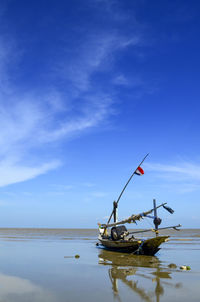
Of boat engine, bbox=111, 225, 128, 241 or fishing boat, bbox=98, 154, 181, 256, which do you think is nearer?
fishing boat, bbox=98, 154, 181, 256

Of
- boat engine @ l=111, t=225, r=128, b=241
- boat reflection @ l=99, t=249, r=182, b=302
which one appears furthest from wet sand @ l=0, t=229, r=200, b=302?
boat engine @ l=111, t=225, r=128, b=241

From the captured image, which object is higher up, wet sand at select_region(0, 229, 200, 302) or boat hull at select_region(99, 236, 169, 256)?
boat hull at select_region(99, 236, 169, 256)

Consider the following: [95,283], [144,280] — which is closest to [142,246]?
[144,280]

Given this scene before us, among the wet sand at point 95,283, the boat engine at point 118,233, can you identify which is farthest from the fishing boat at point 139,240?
the wet sand at point 95,283

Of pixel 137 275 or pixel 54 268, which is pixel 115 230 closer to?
pixel 54 268

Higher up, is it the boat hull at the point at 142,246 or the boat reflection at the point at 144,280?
the boat hull at the point at 142,246

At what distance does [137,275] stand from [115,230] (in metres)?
14.6

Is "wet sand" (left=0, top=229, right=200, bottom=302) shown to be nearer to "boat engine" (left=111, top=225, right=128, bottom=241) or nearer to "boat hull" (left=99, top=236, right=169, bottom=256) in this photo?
"boat hull" (left=99, top=236, right=169, bottom=256)

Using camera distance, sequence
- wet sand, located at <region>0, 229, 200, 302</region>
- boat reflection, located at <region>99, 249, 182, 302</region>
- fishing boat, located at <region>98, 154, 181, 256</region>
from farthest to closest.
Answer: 1. fishing boat, located at <region>98, 154, 181, 256</region>
2. boat reflection, located at <region>99, 249, 182, 302</region>
3. wet sand, located at <region>0, 229, 200, 302</region>

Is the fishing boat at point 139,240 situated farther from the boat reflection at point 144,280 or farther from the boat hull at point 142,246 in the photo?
the boat reflection at point 144,280

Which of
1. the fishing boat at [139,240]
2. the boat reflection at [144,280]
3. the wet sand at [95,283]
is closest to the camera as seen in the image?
the wet sand at [95,283]

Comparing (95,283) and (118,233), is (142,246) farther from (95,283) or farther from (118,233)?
(95,283)

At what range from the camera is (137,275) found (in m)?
16.0

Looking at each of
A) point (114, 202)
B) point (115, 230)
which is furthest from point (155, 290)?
point (114, 202)
